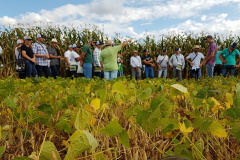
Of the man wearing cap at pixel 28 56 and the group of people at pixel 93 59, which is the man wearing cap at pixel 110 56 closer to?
the group of people at pixel 93 59

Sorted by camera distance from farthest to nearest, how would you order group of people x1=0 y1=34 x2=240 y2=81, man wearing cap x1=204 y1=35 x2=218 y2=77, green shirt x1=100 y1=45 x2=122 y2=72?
man wearing cap x1=204 y1=35 x2=218 y2=77, group of people x1=0 y1=34 x2=240 y2=81, green shirt x1=100 y1=45 x2=122 y2=72

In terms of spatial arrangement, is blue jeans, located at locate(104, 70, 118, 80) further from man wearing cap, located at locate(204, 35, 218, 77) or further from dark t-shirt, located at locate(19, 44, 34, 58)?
man wearing cap, located at locate(204, 35, 218, 77)

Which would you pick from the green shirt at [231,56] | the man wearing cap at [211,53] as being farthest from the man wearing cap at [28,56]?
the green shirt at [231,56]

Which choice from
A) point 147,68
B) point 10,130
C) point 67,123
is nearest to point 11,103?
point 10,130

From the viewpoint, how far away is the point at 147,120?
2.57ft

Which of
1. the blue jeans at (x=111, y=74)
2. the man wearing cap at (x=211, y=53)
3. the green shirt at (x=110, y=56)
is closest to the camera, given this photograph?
the green shirt at (x=110, y=56)

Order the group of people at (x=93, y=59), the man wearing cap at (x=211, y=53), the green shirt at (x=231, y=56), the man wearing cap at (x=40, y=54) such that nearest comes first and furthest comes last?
the group of people at (x=93, y=59) → the man wearing cap at (x=40, y=54) → the man wearing cap at (x=211, y=53) → the green shirt at (x=231, y=56)

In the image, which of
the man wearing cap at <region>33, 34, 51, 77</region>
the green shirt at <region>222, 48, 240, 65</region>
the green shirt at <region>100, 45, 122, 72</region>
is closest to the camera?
the green shirt at <region>100, 45, 122, 72</region>

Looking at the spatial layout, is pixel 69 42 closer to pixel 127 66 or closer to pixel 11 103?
pixel 127 66

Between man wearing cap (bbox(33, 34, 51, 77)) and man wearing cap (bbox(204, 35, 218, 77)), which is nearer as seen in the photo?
man wearing cap (bbox(33, 34, 51, 77))

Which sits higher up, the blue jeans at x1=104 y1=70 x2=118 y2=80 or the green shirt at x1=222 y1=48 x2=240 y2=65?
the green shirt at x1=222 y1=48 x2=240 y2=65

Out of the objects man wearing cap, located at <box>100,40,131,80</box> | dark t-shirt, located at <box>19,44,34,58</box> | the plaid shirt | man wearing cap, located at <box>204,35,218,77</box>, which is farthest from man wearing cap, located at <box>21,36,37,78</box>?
man wearing cap, located at <box>204,35,218,77</box>

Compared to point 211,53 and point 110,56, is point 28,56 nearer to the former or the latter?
point 110,56

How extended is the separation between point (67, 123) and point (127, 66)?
11556 millimetres
